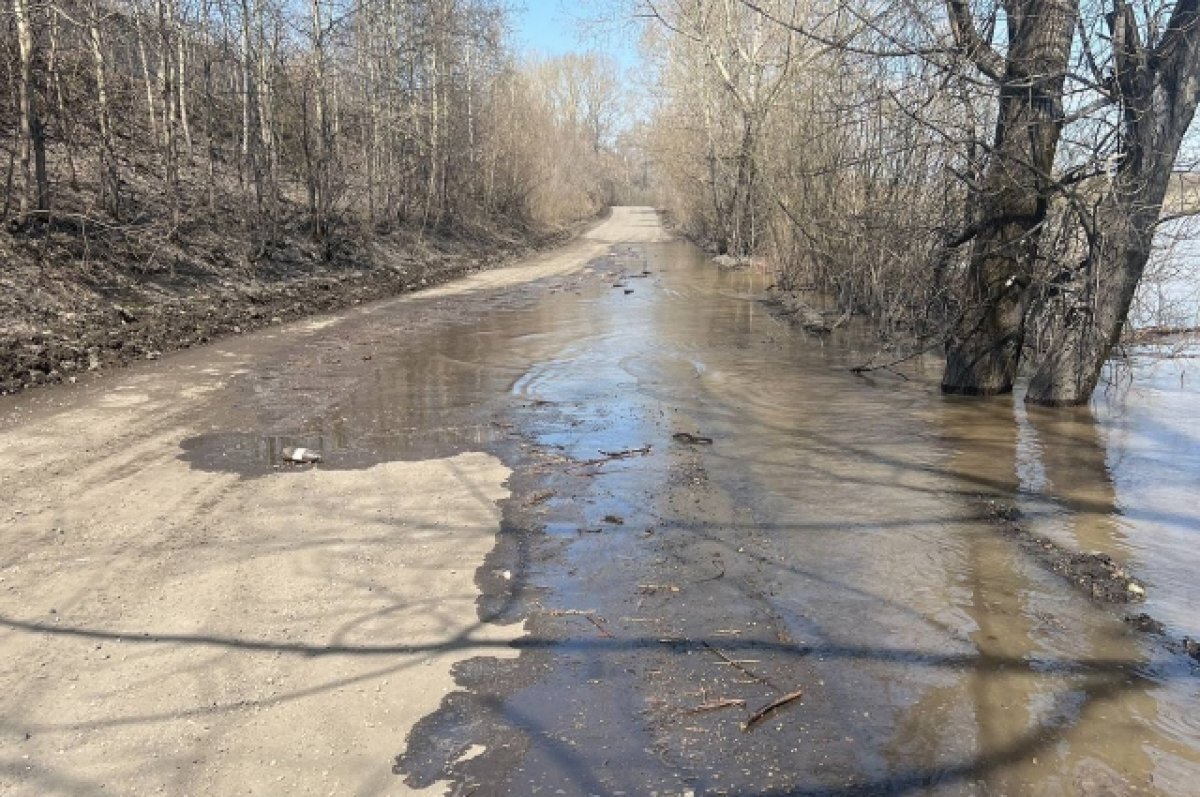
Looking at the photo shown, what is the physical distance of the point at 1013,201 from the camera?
28.5ft

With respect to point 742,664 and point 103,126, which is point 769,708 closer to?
point 742,664

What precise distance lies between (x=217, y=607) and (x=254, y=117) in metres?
20.4

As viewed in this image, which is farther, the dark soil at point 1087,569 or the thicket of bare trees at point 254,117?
the thicket of bare trees at point 254,117

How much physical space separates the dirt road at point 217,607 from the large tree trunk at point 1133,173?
6259mm

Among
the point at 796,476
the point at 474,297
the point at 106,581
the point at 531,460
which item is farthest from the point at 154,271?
the point at 796,476

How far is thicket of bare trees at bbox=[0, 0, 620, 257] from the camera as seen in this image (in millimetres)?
13750

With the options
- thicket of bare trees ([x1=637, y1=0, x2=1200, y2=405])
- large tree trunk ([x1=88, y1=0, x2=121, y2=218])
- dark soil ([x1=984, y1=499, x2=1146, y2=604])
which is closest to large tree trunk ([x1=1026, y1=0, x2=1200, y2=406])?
thicket of bare trees ([x1=637, y1=0, x2=1200, y2=405])

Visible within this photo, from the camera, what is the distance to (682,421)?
844 cm

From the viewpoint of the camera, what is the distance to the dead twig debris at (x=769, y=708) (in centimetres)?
346

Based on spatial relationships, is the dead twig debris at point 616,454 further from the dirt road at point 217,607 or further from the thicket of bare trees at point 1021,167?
the thicket of bare trees at point 1021,167

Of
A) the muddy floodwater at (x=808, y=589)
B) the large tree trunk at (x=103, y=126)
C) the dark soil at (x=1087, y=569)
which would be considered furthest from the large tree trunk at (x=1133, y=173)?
the large tree trunk at (x=103, y=126)

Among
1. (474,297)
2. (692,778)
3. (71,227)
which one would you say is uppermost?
(71,227)

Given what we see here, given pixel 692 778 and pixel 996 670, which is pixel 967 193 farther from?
pixel 692 778

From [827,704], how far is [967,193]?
7518 millimetres
